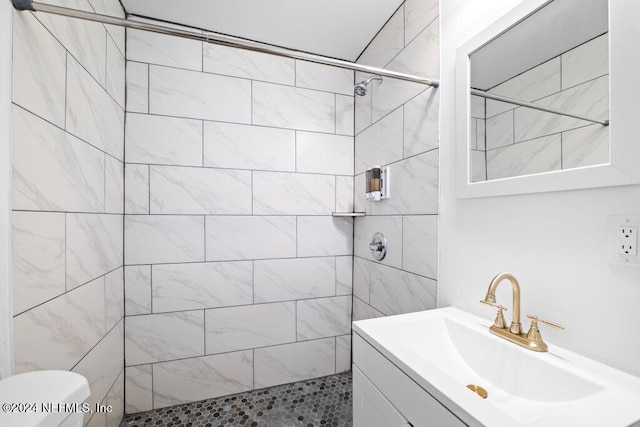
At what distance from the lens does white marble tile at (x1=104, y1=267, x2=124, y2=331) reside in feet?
4.35

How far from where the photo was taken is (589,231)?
2.34 feet

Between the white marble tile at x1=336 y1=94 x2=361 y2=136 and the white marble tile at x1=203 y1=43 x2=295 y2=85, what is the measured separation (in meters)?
0.36

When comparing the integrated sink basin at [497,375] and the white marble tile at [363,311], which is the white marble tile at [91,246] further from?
the white marble tile at [363,311]

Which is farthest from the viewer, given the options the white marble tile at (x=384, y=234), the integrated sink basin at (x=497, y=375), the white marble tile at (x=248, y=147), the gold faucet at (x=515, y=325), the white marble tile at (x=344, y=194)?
the white marble tile at (x=344, y=194)

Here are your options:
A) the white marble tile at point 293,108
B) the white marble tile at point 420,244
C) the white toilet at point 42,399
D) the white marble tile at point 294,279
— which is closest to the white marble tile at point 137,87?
the white marble tile at point 293,108

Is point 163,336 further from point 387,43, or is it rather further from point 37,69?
point 387,43

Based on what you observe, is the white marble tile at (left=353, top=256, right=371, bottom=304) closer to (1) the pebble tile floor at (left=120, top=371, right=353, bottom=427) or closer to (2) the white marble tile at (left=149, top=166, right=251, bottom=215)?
(1) the pebble tile floor at (left=120, top=371, right=353, bottom=427)

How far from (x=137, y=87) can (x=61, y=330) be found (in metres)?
1.27

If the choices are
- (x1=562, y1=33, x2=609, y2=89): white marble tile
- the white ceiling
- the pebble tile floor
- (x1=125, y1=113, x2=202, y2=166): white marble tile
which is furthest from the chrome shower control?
the white ceiling

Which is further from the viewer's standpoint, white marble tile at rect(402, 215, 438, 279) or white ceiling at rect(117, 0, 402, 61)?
white ceiling at rect(117, 0, 402, 61)

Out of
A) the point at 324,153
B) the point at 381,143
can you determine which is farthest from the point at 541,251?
the point at 324,153

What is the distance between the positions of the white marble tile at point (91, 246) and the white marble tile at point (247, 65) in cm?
106

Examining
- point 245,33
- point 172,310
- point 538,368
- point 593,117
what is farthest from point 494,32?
point 172,310

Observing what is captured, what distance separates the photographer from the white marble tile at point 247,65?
5.52 feet
